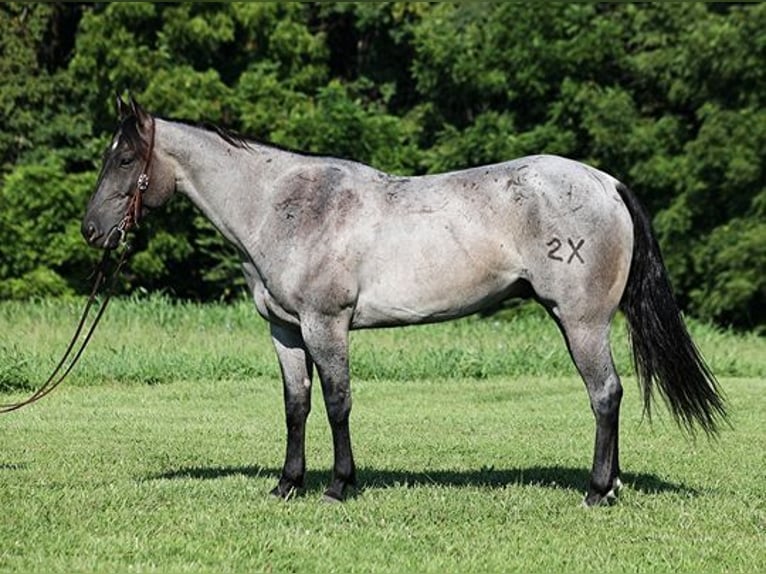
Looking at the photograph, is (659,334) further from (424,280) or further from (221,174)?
(221,174)

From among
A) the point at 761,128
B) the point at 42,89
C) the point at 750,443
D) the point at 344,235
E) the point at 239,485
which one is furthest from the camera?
the point at 42,89

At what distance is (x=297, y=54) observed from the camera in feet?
102

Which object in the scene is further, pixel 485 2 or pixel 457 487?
pixel 485 2

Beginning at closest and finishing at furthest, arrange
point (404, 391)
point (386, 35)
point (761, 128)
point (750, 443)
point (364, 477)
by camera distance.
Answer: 1. point (364, 477)
2. point (750, 443)
3. point (404, 391)
4. point (761, 128)
5. point (386, 35)

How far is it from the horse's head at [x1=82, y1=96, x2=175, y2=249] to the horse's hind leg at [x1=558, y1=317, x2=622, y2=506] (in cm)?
252

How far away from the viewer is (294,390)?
8.55 metres

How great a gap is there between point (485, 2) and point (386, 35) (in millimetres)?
3044

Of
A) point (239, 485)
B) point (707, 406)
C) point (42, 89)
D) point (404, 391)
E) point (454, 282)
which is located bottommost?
point (42, 89)

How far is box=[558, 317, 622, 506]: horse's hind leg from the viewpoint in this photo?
27.0 feet

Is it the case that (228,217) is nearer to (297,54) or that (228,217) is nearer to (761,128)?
(761,128)

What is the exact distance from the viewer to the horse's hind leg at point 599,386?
27.0 feet

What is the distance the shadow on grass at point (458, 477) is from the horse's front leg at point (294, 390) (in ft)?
0.73

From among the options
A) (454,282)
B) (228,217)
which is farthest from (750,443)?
(228,217)

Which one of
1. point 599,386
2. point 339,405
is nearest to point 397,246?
point 339,405
